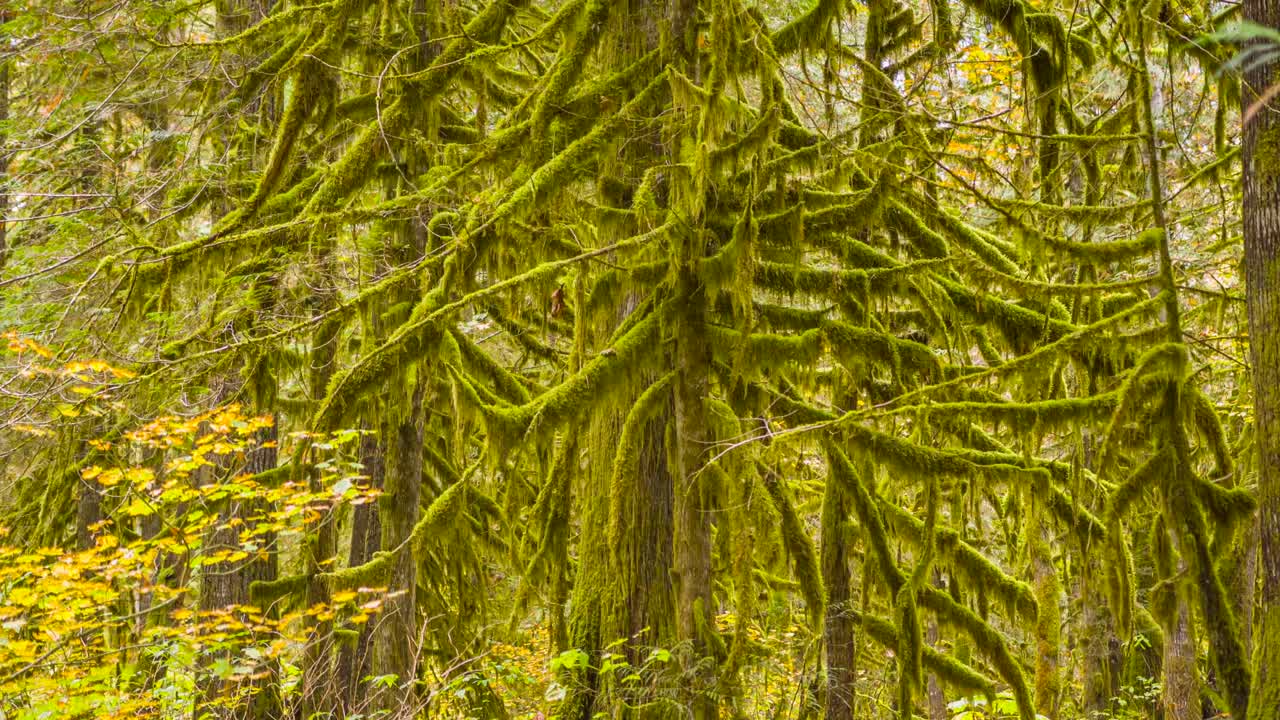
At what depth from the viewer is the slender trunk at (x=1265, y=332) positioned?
4.07 meters

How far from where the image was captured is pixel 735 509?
17.5ft

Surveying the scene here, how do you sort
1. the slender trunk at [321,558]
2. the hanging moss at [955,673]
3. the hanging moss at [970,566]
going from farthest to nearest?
the slender trunk at [321,558] < the hanging moss at [955,673] < the hanging moss at [970,566]

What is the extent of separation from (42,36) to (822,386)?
7411mm

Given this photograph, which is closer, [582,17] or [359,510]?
[582,17]

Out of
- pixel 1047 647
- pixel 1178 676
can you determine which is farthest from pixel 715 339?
pixel 1178 676

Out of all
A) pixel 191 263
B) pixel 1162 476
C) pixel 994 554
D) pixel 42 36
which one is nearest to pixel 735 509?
pixel 1162 476

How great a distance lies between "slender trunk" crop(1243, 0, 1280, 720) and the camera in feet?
13.4

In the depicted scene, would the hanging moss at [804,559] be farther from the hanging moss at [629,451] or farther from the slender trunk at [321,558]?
the slender trunk at [321,558]

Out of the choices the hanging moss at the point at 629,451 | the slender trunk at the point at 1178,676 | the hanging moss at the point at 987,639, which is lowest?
the slender trunk at the point at 1178,676

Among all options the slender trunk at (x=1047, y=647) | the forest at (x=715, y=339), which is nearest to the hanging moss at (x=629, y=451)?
the forest at (x=715, y=339)

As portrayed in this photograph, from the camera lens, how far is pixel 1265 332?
14.1ft

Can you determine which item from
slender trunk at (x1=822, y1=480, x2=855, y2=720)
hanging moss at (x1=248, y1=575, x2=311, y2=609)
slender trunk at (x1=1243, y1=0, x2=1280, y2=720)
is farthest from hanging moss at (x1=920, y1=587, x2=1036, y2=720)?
hanging moss at (x1=248, y1=575, x2=311, y2=609)

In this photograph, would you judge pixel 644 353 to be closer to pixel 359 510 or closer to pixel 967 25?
pixel 359 510

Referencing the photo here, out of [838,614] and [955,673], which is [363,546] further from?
[955,673]
